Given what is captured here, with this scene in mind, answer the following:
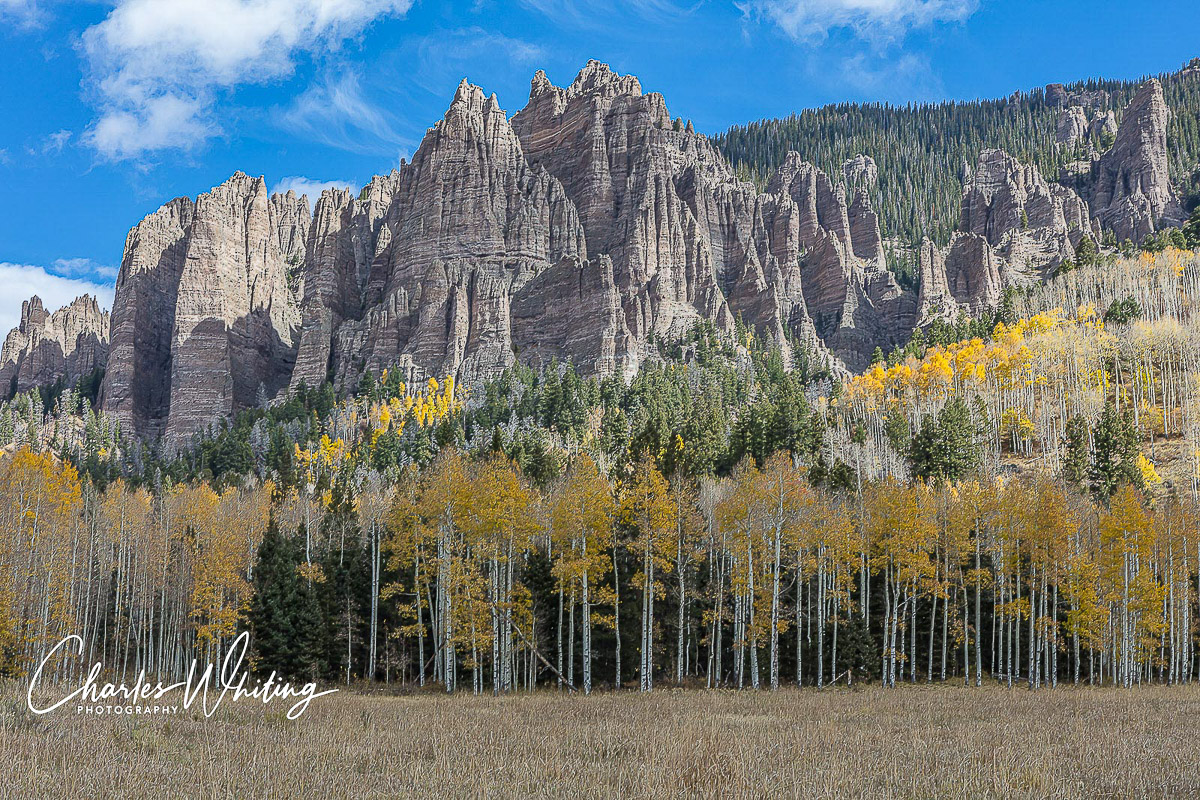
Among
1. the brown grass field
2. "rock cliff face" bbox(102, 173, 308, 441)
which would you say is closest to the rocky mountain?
"rock cliff face" bbox(102, 173, 308, 441)

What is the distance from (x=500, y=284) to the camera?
165125mm

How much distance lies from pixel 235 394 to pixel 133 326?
30.5 metres

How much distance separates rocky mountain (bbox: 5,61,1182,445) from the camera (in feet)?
519

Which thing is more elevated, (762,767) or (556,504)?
(556,504)

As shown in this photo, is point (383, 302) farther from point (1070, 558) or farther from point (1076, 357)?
point (1070, 558)

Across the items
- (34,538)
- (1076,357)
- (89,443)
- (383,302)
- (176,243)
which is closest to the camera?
(34,538)

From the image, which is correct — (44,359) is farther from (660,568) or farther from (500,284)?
(660,568)

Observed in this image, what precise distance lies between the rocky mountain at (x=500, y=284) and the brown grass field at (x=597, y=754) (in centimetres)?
12076

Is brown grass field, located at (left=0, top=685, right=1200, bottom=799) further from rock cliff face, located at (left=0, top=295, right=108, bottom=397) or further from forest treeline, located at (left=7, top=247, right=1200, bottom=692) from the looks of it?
rock cliff face, located at (left=0, top=295, right=108, bottom=397)

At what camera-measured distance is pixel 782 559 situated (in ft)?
129

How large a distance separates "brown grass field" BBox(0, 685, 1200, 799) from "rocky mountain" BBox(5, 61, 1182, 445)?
396 feet

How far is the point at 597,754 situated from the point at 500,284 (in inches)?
6094

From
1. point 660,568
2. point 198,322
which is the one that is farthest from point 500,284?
point 660,568

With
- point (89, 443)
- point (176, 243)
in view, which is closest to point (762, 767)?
point (89, 443)
